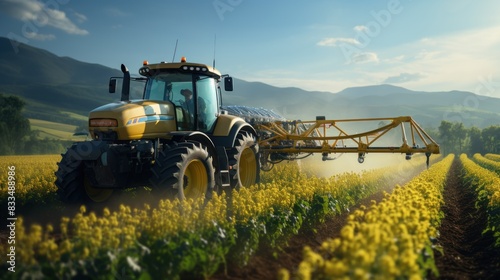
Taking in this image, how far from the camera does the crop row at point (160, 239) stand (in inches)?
166

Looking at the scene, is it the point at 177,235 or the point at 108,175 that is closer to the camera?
the point at 177,235

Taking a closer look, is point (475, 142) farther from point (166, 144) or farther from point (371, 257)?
point (371, 257)

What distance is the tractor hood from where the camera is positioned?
314 inches

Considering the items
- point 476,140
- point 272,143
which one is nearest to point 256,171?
point 272,143

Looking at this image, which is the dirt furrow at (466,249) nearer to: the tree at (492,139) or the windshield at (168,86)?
the windshield at (168,86)

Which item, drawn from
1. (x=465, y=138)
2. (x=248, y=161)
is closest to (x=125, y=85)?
(x=248, y=161)

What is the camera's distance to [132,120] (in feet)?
26.5

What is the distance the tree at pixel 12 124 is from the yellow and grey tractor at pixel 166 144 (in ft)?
180

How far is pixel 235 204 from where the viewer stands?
7090 mm

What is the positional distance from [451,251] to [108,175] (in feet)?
21.3

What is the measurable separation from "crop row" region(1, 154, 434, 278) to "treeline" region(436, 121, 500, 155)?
331ft

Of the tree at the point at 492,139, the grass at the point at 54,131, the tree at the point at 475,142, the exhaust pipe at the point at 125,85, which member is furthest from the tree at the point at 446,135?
the exhaust pipe at the point at 125,85

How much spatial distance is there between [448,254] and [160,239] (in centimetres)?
519

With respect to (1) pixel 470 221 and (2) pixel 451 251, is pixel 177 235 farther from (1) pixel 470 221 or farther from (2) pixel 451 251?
(1) pixel 470 221
